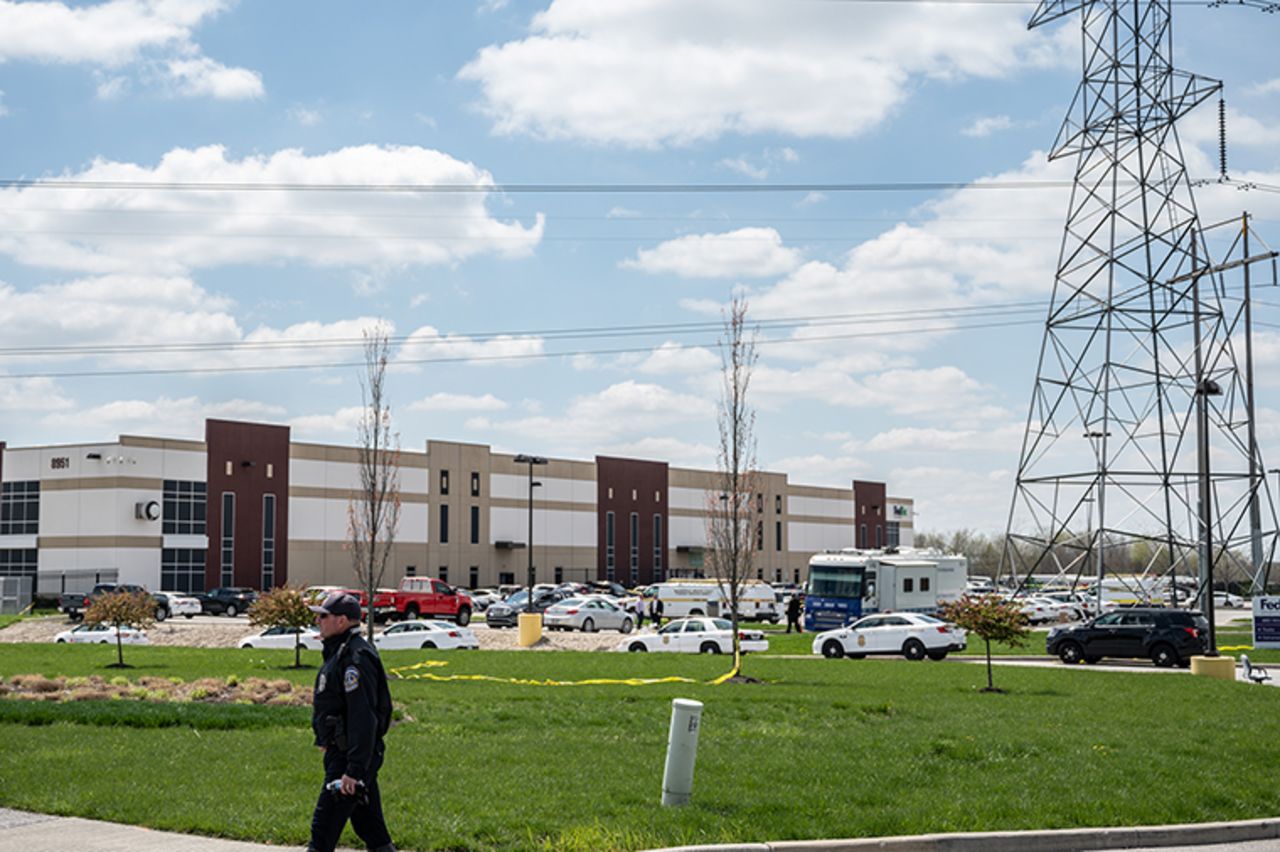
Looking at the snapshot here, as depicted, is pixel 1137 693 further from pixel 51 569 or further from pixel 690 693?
pixel 51 569

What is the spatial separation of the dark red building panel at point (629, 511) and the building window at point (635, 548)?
0.32 ft

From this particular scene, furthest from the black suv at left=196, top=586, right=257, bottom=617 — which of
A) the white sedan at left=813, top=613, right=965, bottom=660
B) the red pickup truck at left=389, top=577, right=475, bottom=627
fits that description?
the white sedan at left=813, top=613, right=965, bottom=660

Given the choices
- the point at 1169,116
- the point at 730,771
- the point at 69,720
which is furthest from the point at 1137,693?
the point at 1169,116

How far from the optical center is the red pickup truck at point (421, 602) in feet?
180

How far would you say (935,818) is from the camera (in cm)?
1100

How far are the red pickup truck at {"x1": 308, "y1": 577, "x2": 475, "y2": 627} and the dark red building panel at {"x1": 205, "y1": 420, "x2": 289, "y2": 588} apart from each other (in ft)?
83.0

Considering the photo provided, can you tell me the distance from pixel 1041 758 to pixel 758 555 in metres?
96.4

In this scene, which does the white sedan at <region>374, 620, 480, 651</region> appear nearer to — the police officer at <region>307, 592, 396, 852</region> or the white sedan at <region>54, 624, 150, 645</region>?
the white sedan at <region>54, 624, 150, 645</region>

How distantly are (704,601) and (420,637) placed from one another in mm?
24340

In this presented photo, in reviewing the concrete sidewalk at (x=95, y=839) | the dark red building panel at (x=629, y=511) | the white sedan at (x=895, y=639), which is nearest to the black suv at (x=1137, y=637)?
the white sedan at (x=895, y=639)

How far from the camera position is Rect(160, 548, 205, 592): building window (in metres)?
76.0

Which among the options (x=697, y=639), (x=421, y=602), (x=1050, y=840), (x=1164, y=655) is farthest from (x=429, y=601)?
(x=1050, y=840)

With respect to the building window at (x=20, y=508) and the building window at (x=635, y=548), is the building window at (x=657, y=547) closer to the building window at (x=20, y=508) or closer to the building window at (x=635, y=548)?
the building window at (x=635, y=548)

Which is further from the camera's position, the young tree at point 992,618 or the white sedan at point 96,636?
the white sedan at point 96,636
